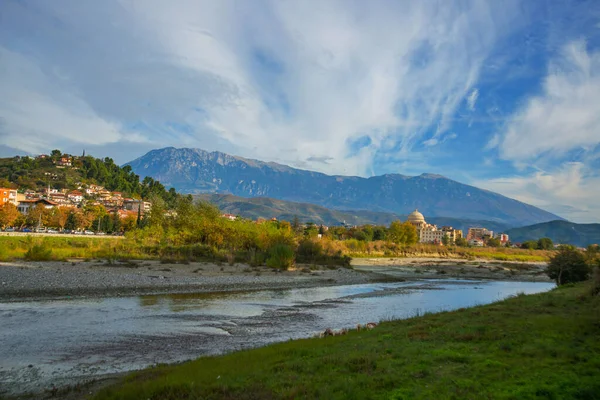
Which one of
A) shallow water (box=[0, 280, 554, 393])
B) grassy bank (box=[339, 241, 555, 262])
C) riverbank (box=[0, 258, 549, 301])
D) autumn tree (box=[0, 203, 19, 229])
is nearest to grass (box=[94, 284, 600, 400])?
shallow water (box=[0, 280, 554, 393])

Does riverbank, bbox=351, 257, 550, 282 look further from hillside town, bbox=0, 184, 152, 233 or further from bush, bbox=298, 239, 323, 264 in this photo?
hillside town, bbox=0, 184, 152, 233

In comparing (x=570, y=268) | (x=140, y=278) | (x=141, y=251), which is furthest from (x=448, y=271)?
(x=140, y=278)

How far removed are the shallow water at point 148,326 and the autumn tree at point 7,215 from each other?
96.1 metres

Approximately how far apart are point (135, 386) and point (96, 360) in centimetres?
561

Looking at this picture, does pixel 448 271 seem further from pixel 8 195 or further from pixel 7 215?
pixel 8 195

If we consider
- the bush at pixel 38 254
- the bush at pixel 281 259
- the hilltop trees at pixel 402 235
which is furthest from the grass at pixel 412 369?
the hilltop trees at pixel 402 235

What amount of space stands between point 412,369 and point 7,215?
11918 centimetres

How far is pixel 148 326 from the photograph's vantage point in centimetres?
1870

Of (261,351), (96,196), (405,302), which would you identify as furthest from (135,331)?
(96,196)

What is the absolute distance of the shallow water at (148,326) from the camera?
12.6 m

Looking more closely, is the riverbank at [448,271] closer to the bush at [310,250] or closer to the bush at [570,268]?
the bush at [310,250]

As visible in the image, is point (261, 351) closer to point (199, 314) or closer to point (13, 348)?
point (13, 348)

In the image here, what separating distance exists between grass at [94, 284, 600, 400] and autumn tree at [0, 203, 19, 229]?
114 m

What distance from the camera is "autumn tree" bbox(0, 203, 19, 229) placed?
101 metres
